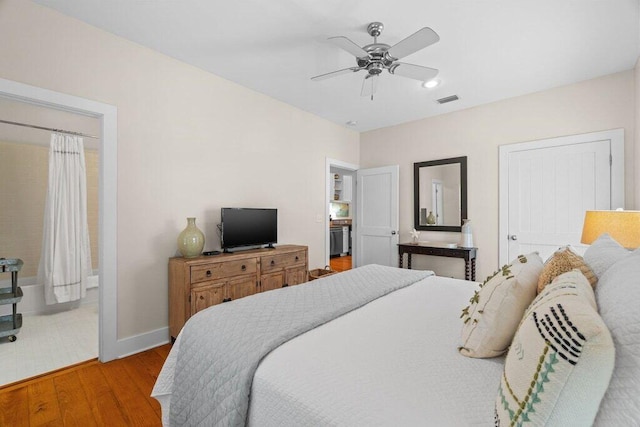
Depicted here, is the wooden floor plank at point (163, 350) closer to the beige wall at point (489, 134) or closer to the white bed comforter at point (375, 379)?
the white bed comforter at point (375, 379)

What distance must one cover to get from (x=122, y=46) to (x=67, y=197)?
217 cm

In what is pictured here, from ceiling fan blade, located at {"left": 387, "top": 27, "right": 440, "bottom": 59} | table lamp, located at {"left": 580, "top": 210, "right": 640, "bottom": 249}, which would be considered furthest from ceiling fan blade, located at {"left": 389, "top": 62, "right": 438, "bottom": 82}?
table lamp, located at {"left": 580, "top": 210, "right": 640, "bottom": 249}

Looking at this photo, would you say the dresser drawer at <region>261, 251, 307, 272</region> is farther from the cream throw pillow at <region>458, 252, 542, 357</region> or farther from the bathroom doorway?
the cream throw pillow at <region>458, 252, 542, 357</region>

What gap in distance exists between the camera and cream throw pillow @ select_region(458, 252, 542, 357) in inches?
40.0

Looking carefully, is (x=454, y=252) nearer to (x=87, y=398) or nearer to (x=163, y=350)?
(x=163, y=350)

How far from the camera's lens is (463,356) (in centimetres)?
105

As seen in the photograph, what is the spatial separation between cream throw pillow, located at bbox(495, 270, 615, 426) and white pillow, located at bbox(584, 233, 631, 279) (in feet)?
1.93

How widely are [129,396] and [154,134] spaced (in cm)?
209

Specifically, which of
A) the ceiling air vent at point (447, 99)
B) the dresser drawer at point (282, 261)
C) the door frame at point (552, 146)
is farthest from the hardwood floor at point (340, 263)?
the ceiling air vent at point (447, 99)

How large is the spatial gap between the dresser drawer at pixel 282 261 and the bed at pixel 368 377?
5.27 ft

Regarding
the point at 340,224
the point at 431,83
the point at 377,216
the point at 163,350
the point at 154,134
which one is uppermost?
the point at 431,83

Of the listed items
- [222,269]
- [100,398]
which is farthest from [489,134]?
[100,398]

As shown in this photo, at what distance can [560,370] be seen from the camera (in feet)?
1.89

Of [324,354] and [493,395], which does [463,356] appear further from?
[324,354]
